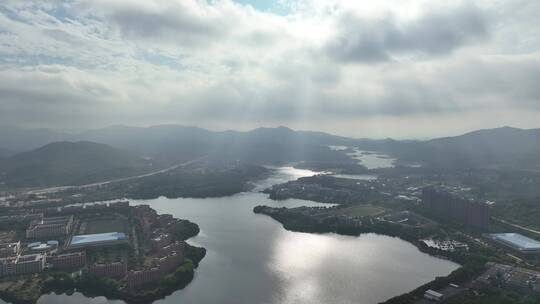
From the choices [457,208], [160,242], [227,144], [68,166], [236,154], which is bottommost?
[160,242]

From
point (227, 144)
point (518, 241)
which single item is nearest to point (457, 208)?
point (518, 241)

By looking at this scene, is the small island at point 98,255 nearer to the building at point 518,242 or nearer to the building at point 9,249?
the building at point 9,249

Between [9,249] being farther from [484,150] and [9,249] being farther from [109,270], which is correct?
[484,150]

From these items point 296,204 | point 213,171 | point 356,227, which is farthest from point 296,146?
point 356,227

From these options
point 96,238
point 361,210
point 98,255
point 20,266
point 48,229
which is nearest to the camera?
point 20,266

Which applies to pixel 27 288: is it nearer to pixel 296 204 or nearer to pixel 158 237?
pixel 158 237

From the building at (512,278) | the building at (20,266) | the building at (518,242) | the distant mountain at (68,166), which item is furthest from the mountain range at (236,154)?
the building at (512,278)
